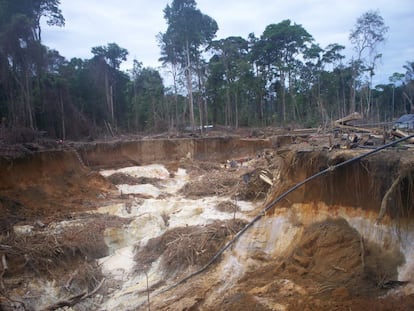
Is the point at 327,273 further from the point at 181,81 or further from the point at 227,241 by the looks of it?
the point at 181,81

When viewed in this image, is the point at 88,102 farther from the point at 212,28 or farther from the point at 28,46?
the point at 212,28

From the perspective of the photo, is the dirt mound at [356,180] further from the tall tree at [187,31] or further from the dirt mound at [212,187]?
the tall tree at [187,31]

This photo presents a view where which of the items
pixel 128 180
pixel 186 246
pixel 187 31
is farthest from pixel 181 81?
pixel 186 246

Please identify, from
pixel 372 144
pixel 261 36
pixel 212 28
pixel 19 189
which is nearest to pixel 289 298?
pixel 372 144

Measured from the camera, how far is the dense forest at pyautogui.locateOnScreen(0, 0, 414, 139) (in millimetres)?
22703

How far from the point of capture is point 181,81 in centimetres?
3341

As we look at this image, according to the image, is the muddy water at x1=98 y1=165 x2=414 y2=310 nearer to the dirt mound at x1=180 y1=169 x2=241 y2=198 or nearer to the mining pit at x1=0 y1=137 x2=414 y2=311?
the mining pit at x1=0 y1=137 x2=414 y2=311

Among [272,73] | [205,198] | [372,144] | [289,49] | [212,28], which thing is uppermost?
[212,28]

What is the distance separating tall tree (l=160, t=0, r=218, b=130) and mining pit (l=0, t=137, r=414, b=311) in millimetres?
17931

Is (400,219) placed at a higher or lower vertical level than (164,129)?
lower

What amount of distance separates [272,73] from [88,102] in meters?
20.1

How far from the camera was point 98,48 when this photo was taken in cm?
3212

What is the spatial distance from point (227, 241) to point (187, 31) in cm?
2547

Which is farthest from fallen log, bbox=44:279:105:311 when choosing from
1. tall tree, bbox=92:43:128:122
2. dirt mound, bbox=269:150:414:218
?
tall tree, bbox=92:43:128:122
